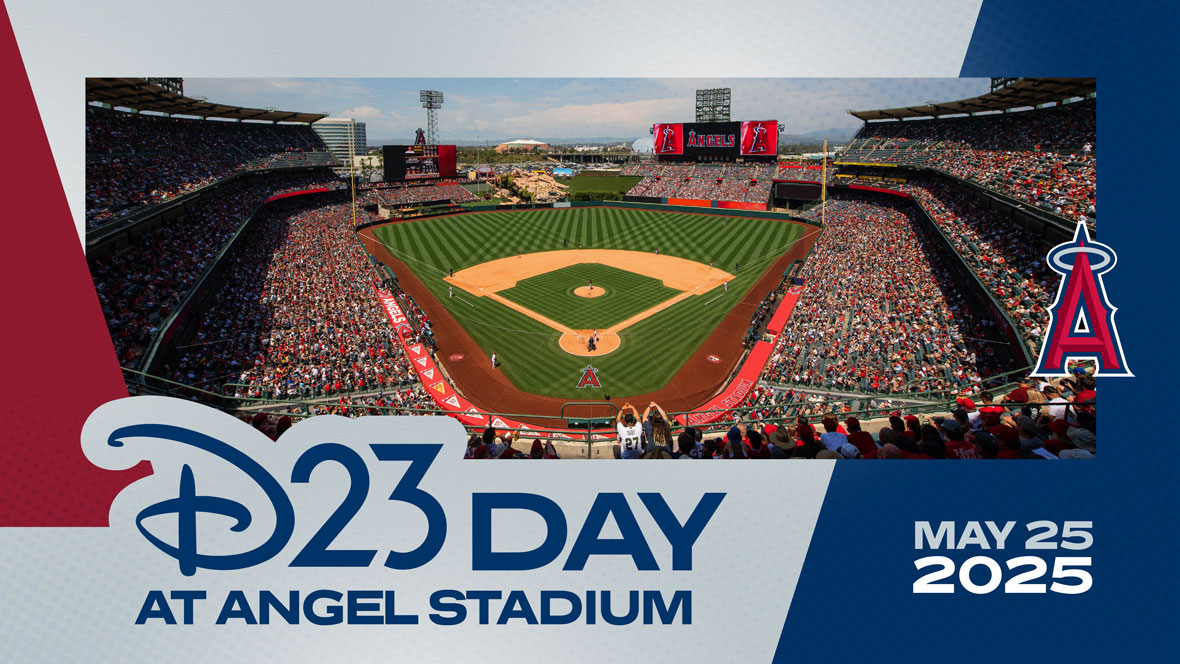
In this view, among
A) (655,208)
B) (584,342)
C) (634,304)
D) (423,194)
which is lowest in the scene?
(584,342)

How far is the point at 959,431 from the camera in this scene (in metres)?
4.96

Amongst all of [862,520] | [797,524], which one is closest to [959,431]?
[862,520]

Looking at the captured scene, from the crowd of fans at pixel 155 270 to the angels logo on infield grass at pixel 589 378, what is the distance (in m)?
10.4

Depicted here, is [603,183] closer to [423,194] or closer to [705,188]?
[705,188]

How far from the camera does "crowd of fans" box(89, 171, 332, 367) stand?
740cm

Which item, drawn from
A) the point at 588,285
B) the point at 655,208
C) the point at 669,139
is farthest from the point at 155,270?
the point at 669,139

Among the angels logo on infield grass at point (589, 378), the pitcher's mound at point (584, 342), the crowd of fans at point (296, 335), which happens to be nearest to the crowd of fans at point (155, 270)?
the crowd of fans at point (296, 335)

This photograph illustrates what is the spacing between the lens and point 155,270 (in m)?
12.3

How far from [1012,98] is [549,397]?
19.2 meters

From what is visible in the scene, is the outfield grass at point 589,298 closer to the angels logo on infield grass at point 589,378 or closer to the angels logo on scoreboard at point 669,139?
the angels logo on infield grass at point 589,378

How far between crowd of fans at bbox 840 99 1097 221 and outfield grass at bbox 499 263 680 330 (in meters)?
13.5

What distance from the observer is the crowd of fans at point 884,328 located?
13.7 metres

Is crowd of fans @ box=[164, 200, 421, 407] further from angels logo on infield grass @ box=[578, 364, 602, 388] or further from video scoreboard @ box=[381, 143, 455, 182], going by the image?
video scoreboard @ box=[381, 143, 455, 182]

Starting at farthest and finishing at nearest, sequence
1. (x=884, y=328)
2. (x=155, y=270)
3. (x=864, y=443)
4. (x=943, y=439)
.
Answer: (x=884, y=328)
(x=155, y=270)
(x=943, y=439)
(x=864, y=443)
